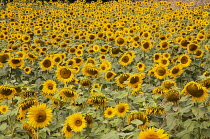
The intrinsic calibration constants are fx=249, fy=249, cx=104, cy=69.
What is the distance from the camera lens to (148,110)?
8.18 ft

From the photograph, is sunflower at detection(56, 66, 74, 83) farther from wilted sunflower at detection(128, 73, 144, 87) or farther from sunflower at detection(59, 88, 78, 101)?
wilted sunflower at detection(128, 73, 144, 87)

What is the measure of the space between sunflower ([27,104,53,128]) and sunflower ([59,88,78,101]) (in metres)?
0.54

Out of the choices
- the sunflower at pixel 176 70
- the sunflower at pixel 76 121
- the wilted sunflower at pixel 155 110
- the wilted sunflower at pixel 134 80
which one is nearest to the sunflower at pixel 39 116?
the sunflower at pixel 76 121

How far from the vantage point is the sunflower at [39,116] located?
7.81 feet

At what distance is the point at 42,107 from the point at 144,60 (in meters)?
4.20

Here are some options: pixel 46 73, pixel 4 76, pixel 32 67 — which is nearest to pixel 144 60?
pixel 46 73

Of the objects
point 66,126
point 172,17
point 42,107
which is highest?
point 172,17

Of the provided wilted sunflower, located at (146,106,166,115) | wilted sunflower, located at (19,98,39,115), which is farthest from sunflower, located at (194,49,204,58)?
wilted sunflower, located at (19,98,39,115)

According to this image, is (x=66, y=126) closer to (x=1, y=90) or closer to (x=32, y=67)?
(x=1, y=90)

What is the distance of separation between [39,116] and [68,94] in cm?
62

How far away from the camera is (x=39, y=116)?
7.96ft

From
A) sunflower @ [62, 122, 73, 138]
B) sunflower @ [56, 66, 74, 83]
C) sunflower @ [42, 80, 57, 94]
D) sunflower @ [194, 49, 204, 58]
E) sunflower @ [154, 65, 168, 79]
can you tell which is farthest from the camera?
sunflower @ [194, 49, 204, 58]

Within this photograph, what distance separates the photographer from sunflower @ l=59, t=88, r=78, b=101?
2951 millimetres

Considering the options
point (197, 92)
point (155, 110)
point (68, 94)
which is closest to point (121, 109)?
point (155, 110)
